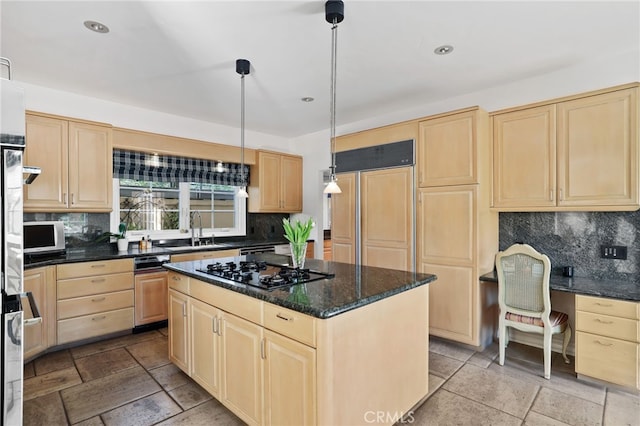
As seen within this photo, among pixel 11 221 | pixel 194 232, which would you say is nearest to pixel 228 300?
pixel 11 221

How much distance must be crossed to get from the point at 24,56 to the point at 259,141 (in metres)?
3.02

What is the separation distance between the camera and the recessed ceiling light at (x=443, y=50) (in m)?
2.58

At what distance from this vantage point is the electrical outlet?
2.77 metres

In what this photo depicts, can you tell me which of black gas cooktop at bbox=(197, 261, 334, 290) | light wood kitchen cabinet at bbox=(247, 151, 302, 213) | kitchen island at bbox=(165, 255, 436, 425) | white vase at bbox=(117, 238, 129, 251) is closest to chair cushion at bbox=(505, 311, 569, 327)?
kitchen island at bbox=(165, 255, 436, 425)

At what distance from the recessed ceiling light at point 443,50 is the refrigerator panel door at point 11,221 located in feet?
8.88

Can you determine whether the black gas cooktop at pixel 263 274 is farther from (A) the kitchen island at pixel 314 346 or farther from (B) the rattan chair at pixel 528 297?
(B) the rattan chair at pixel 528 297

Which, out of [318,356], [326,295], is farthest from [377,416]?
[326,295]

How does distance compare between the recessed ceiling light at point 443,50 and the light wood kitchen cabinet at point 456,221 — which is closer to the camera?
the recessed ceiling light at point 443,50

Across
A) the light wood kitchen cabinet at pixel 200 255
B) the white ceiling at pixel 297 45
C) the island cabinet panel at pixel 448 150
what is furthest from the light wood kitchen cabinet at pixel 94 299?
the island cabinet panel at pixel 448 150

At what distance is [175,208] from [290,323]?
354 cm

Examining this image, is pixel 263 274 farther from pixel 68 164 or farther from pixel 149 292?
pixel 68 164

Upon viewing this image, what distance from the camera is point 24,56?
272 cm

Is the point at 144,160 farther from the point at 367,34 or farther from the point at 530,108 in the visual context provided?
the point at 530,108

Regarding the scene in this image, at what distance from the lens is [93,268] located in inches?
129
